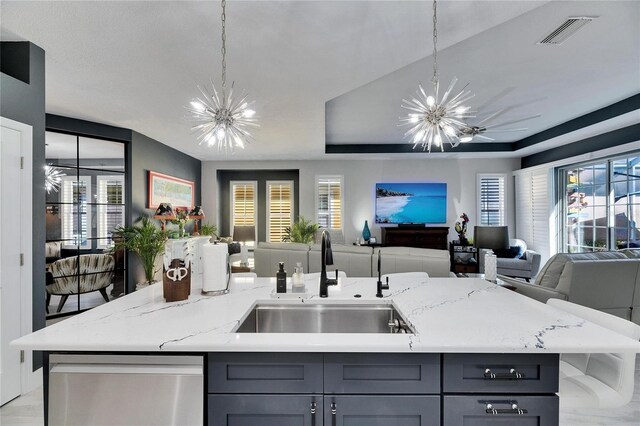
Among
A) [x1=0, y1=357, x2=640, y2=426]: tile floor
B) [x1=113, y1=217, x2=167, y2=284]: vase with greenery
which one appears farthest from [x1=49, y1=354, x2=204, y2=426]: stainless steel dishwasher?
[x1=113, y1=217, x2=167, y2=284]: vase with greenery


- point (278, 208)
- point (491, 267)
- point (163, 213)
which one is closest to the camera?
point (491, 267)

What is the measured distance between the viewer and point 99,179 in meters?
4.21

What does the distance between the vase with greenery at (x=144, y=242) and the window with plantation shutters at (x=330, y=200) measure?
11.1 feet

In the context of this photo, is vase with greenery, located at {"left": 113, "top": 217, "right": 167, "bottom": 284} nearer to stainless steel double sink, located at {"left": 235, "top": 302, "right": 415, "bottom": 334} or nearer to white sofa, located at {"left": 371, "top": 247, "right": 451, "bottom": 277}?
white sofa, located at {"left": 371, "top": 247, "right": 451, "bottom": 277}

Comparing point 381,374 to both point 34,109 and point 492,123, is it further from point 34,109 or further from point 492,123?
point 492,123

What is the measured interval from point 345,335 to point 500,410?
604mm

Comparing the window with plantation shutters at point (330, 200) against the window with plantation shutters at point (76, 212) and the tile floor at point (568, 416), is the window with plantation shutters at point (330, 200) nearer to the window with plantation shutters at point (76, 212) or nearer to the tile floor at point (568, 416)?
the window with plantation shutters at point (76, 212)

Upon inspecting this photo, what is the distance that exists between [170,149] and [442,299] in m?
5.47

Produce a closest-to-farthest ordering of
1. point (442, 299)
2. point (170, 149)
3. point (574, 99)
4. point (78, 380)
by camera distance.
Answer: point (78, 380), point (442, 299), point (574, 99), point (170, 149)

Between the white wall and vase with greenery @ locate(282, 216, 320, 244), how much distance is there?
0.86 ft

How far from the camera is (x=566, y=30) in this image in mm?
2371

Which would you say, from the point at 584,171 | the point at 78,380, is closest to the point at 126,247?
the point at 78,380

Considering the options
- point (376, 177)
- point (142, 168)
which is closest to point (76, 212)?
point (142, 168)

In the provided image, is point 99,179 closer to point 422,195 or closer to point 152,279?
point 152,279
